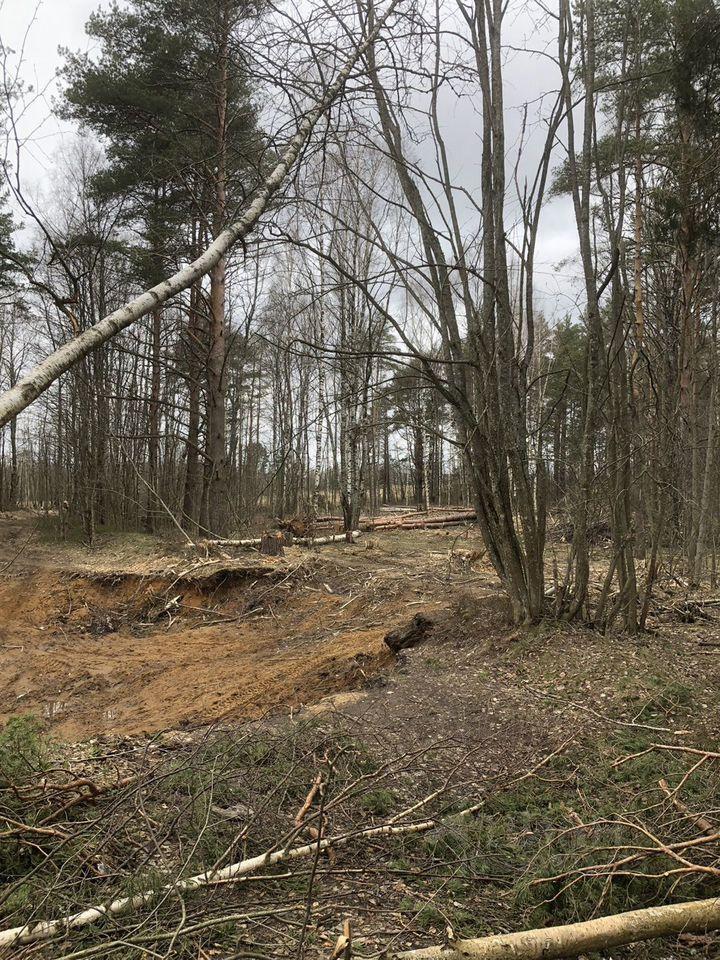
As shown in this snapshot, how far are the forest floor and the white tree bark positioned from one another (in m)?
1.87

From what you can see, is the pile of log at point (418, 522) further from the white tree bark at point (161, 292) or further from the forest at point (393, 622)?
the white tree bark at point (161, 292)

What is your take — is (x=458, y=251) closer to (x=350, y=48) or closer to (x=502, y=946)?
(x=350, y=48)

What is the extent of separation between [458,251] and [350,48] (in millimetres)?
1927

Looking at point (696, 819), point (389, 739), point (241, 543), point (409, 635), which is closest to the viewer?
point (696, 819)

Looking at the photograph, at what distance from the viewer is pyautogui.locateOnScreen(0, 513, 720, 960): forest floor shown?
245cm

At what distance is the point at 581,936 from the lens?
1947mm

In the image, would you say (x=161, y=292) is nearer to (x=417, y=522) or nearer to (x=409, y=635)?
(x=409, y=635)

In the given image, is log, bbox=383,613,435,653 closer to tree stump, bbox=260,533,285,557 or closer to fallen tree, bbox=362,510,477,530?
tree stump, bbox=260,533,285,557

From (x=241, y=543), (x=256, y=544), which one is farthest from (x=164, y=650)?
(x=256, y=544)

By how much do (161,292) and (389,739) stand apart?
10.9 feet

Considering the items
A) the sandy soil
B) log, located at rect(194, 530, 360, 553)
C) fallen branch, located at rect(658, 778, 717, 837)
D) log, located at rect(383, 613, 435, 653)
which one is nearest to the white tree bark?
fallen branch, located at rect(658, 778, 717, 837)

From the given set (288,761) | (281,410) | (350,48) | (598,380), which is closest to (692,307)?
(598,380)

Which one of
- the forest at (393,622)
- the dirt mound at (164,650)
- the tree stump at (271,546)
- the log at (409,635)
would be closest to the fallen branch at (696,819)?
the forest at (393,622)

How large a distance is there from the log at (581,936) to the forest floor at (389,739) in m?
0.30
